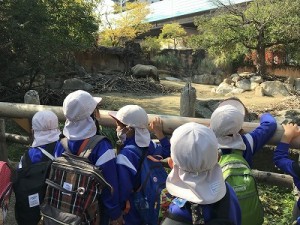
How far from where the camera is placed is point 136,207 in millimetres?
2088

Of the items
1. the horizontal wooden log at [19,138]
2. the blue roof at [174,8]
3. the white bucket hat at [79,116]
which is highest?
the blue roof at [174,8]

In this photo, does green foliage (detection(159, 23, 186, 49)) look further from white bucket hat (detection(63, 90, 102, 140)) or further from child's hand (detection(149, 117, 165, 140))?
white bucket hat (detection(63, 90, 102, 140))

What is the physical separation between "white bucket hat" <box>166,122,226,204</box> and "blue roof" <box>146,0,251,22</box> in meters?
32.1

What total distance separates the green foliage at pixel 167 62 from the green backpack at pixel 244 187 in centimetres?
2284

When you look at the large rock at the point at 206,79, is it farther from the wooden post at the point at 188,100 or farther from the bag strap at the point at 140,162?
the bag strap at the point at 140,162

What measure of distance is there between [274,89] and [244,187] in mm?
14133

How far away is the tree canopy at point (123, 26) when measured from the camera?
2916cm

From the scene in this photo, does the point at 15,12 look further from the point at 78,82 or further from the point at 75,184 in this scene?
the point at 75,184

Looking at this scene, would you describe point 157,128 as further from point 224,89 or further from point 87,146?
point 224,89

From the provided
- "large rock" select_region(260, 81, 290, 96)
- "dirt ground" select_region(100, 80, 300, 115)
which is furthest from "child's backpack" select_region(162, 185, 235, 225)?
"large rock" select_region(260, 81, 290, 96)

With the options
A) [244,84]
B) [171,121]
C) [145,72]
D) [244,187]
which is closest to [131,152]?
[171,121]

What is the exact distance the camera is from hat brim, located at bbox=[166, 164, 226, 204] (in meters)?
1.37

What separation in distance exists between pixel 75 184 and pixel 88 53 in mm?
19222

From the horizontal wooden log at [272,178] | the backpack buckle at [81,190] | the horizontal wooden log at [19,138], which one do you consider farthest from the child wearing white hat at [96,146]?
the horizontal wooden log at [19,138]
